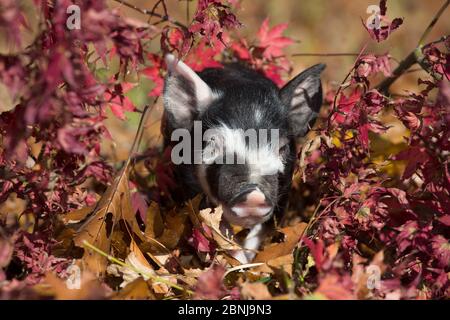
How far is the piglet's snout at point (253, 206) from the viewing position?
10.3 feet

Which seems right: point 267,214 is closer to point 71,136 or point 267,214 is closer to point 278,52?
point 71,136

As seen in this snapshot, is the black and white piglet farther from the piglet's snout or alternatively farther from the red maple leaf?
the red maple leaf

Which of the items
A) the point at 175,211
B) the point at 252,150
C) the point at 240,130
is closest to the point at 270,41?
the point at 240,130

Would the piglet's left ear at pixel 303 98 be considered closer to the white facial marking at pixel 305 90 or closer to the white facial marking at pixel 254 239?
the white facial marking at pixel 305 90

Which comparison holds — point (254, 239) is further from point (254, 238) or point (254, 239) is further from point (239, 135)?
point (239, 135)

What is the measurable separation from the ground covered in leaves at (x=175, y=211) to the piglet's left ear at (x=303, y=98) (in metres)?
0.56

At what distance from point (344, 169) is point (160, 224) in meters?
1.05

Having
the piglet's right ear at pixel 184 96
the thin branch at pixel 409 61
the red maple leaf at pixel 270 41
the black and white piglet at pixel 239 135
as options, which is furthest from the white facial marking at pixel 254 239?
the red maple leaf at pixel 270 41

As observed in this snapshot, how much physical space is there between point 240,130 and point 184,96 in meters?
0.53

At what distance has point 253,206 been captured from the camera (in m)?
3.21

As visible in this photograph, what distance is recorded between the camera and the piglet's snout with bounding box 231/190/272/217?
314 cm
